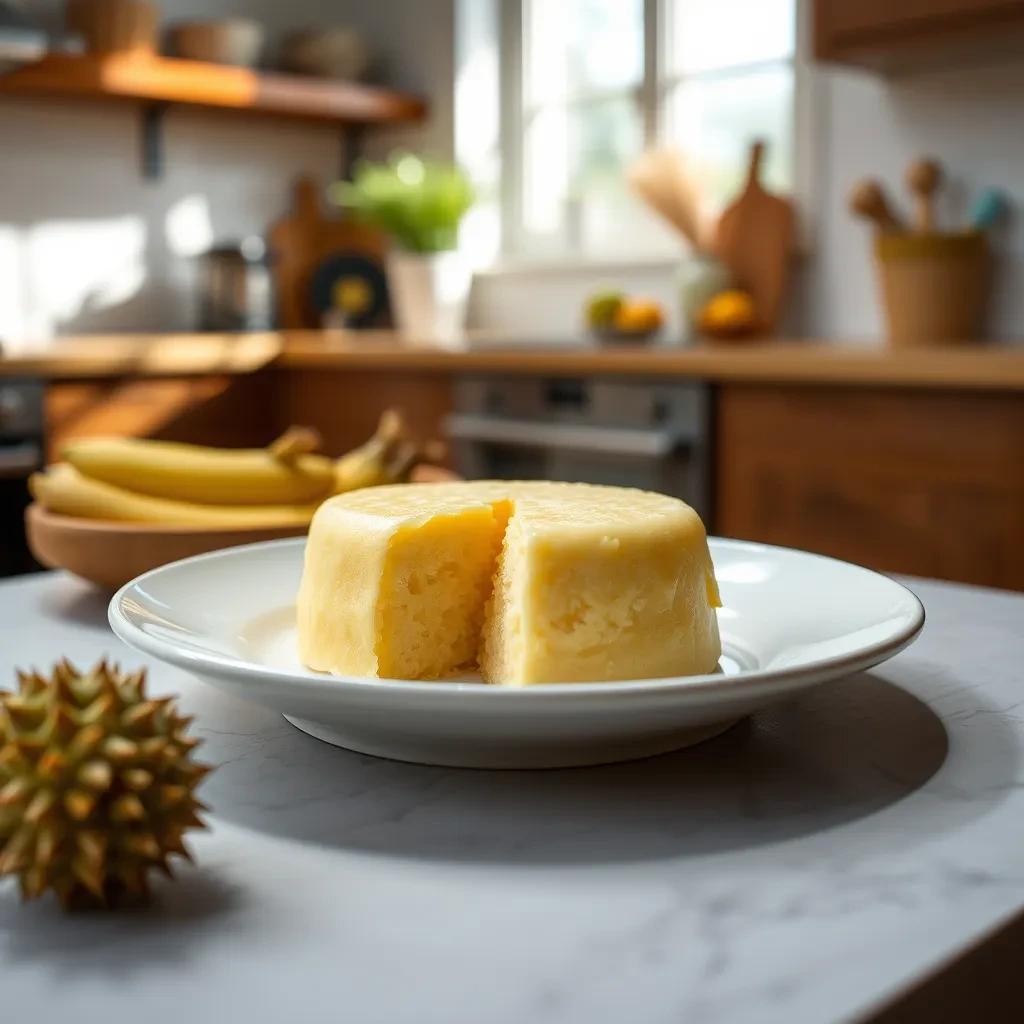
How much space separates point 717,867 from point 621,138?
3.47 meters

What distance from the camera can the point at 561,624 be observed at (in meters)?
0.67

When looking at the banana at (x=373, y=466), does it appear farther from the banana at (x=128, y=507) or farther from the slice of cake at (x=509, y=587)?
the slice of cake at (x=509, y=587)

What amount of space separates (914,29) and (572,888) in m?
2.39

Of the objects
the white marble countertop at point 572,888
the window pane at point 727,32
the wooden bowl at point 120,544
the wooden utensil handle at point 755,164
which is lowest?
the white marble countertop at point 572,888

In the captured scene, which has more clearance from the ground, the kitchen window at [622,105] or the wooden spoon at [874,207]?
the kitchen window at [622,105]

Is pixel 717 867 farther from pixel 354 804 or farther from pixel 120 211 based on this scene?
pixel 120 211

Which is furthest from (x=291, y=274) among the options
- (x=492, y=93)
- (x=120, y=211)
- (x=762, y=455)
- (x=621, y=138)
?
(x=762, y=455)

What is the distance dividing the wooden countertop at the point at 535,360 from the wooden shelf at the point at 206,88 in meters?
0.68

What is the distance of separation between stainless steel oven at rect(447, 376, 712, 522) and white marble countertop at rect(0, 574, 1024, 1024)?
6.24 ft

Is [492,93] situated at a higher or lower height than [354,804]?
higher

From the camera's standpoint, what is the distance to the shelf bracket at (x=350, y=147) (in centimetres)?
430

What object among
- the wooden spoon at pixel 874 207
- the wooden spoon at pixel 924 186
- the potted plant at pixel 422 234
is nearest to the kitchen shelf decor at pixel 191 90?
the potted plant at pixel 422 234

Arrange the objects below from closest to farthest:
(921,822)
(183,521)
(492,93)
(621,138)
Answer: (921,822), (183,521), (621,138), (492,93)

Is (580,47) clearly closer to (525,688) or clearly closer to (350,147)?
(350,147)
